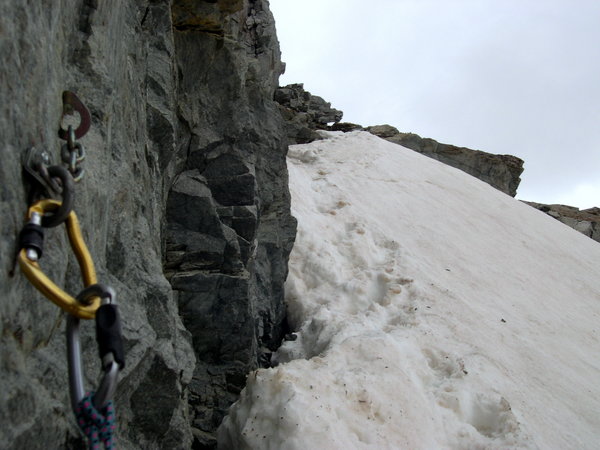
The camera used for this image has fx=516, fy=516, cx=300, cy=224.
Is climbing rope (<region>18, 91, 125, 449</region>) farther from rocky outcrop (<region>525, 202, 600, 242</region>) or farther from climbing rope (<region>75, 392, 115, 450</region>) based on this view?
rocky outcrop (<region>525, 202, 600, 242</region>)

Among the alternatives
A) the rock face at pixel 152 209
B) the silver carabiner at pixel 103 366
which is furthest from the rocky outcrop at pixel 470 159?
the silver carabiner at pixel 103 366

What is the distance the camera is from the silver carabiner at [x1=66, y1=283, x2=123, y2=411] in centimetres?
177

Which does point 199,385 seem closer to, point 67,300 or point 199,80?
point 199,80

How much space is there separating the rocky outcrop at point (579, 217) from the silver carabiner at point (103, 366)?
2636cm

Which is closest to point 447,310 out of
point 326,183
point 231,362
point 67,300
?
point 231,362

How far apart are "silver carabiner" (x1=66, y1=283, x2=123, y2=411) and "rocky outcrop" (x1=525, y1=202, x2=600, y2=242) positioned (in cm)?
2636

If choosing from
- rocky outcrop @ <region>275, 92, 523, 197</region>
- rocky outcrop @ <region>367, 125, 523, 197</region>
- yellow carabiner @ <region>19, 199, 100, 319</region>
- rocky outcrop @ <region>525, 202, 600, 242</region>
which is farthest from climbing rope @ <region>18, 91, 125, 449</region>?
rocky outcrop @ <region>525, 202, 600, 242</region>

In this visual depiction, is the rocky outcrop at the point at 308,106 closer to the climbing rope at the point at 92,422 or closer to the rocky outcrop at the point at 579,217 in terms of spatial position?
the rocky outcrop at the point at 579,217

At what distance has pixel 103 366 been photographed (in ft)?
5.97

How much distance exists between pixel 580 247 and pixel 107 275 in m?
14.5

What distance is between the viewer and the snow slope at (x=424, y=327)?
18.8 feet

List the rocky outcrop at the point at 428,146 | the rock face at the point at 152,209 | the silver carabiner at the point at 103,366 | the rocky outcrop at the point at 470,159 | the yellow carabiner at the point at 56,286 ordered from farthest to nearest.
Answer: the rocky outcrop at the point at 470,159
the rocky outcrop at the point at 428,146
the rock face at the point at 152,209
the yellow carabiner at the point at 56,286
the silver carabiner at the point at 103,366

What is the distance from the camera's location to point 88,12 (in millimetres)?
3543

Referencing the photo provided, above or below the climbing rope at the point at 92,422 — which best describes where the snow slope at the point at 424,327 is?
below
